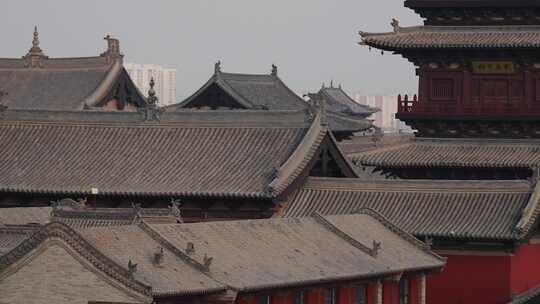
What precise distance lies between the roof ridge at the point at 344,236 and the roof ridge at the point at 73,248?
473 inches

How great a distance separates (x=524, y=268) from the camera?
5975 centimetres

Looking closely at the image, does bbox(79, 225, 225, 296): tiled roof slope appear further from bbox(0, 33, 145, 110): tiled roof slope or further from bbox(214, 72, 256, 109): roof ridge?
bbox(0, 33, 145, 110): tiled roof slope

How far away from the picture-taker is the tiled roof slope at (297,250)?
43.9m

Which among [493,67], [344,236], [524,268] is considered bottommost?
[524,268]

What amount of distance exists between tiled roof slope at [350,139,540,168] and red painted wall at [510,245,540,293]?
592cm

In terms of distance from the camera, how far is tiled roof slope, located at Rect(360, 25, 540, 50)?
2667 inches

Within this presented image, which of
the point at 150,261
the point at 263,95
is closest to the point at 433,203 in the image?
the point at 150,261

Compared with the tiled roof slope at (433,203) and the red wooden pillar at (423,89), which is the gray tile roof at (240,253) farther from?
the red wooden pillar at (423,89)

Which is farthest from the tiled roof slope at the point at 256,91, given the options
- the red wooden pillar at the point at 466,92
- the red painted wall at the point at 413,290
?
the red painted wall at the point at 413,290

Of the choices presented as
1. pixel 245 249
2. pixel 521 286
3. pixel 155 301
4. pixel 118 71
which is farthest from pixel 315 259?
pixel 118 71

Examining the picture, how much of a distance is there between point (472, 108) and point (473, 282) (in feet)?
38.9

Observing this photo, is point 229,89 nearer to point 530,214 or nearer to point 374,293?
point 530,214

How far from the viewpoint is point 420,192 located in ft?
206

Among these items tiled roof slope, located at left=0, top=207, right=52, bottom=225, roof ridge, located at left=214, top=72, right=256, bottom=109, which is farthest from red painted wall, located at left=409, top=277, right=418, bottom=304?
roof ridge, located at left=214, top=72, right=256, bottom=109
